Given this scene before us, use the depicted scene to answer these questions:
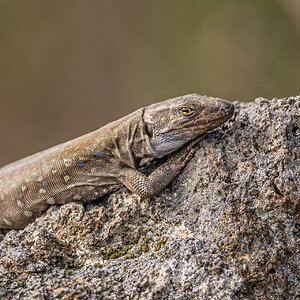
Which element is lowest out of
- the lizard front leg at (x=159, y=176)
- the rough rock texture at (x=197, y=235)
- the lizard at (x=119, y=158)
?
the rough rock texture at (x=197, y=235)

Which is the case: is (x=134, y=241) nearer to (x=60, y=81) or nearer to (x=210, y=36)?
(x=210, y=36)

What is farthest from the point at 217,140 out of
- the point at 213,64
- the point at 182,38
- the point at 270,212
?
the point at 182,38

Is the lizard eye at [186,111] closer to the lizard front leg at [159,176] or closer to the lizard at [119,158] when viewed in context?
the lizard at [119,158]

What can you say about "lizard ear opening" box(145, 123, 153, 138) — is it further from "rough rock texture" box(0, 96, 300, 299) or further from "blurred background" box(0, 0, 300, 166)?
"blurred background" box(0, 0, 300, 166)

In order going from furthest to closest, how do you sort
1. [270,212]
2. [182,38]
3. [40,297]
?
[182,38]
[270,212]
[40,297]

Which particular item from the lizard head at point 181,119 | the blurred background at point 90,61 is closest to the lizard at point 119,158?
the lizard head at point 181,119

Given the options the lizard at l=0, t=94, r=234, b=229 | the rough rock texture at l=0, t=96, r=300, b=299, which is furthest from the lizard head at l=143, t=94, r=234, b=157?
the rough rock texture at l=0, t=96, r=300, b=299
